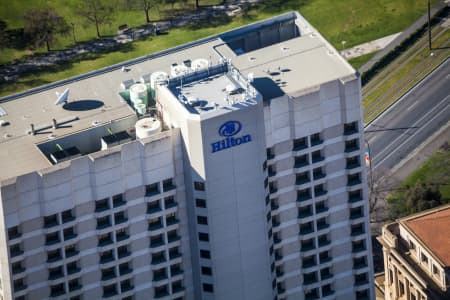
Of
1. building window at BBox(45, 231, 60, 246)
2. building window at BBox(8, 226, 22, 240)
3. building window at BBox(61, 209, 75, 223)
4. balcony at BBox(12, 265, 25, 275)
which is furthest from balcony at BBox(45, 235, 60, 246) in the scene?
balcony at BBox(12, 265, 25, 275)

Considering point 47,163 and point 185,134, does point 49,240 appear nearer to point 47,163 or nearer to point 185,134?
point 47,163

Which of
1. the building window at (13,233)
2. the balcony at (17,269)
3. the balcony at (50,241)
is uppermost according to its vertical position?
the building window at (13,233)

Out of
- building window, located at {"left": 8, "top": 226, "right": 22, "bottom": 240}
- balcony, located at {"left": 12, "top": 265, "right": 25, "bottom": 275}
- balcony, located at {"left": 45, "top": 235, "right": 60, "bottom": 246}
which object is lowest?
balcony, located at {"left": 12, "top": 265, "right": 25, "bottom": 275}

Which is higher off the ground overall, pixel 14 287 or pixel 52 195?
pixel 52 195

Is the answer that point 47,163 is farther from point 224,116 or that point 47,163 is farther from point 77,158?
point 224,116

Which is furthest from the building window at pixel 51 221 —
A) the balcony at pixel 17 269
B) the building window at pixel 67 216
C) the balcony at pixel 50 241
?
the balcony at pixel 17 269

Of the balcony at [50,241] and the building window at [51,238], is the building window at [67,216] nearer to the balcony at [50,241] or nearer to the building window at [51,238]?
the building window at [51,238]

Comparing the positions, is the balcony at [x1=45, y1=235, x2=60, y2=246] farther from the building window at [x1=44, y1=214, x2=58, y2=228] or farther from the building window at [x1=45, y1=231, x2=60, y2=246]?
the building window at [x1=44, y1=214, x2=58, y2=228]

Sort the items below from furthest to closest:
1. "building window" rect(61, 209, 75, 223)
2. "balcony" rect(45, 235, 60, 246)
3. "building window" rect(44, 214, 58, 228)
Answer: "balcony" rect(45, 235, 60, 246), "building window" rect(61, 209, 75, 223), "building window" rect(44, 214, 58, 228)

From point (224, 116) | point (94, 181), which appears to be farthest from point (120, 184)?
point (224, 116)
